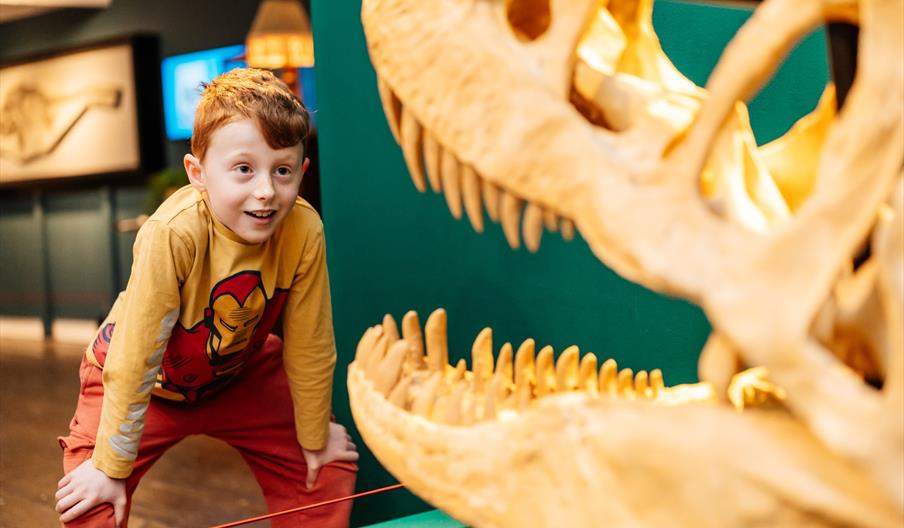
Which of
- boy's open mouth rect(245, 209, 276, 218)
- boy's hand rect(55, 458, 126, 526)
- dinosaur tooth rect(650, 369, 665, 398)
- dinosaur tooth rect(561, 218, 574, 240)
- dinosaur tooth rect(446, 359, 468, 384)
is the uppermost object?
dinosaur tooth rect(561, 218, 574, 240)

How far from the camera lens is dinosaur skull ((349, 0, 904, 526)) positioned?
0.76 meters

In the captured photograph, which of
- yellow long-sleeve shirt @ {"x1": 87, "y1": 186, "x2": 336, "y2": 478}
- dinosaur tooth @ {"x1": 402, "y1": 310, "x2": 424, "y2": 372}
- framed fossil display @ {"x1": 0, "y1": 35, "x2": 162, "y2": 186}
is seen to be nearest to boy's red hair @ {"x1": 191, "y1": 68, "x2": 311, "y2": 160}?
yellow long-sleeve shirt @ {"x1": 87, "y1": 186, "x2": 336, "y2": 478}

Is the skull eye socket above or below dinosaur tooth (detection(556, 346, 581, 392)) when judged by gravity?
above

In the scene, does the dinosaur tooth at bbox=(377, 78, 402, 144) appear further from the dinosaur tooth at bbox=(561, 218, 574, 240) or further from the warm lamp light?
the warm lamp light

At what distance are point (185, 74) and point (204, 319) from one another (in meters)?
2.19

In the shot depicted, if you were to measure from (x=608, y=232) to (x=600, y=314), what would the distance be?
4.13 ft

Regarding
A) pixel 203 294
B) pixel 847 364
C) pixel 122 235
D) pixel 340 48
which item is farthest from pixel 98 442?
pixel 122 235

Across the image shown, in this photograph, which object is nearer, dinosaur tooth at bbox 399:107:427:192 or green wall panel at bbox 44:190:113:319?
dinosaur tooth at bbox 399:107:427:192

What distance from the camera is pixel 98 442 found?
1541 millimetres

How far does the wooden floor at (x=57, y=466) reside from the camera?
187 centimetres

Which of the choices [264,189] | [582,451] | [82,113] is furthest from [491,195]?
[82,113]

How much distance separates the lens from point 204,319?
1.58 meters

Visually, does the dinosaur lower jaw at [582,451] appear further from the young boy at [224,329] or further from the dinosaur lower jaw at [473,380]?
the young boy at [224,329]

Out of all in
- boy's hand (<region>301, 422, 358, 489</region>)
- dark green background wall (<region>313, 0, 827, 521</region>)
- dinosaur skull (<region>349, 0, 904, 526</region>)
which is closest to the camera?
dinosaur skull (<region>349, 0, 904, 526</region>)
